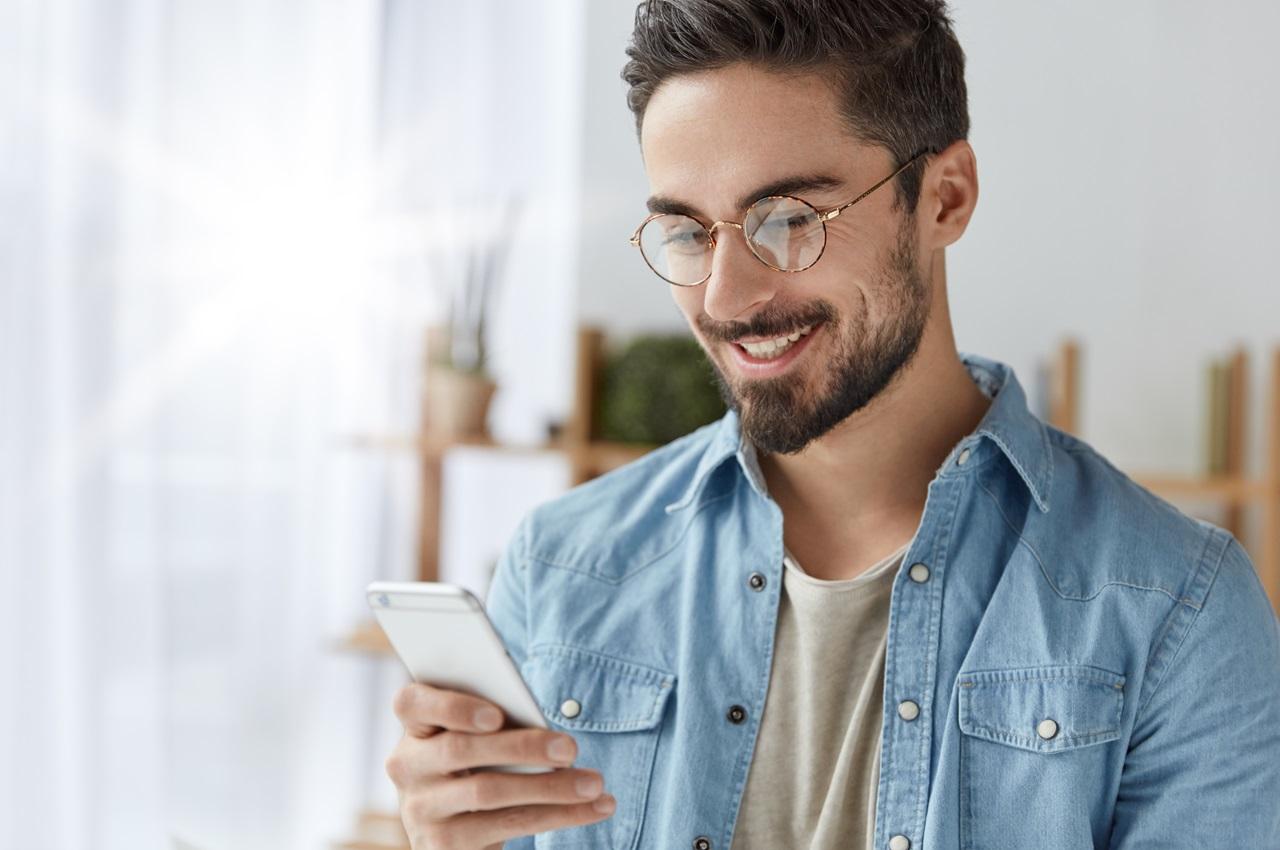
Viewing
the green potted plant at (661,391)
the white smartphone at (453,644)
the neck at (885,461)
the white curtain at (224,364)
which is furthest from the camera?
the green potted plant at (661,391)

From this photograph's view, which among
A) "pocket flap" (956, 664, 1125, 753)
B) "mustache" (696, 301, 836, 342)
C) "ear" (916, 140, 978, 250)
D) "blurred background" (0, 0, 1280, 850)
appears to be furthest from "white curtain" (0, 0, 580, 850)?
"pocket flap" (956, 664, 1125, 753)

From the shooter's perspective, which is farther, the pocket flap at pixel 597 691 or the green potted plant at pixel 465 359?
the green potted plant at pixel 465 359

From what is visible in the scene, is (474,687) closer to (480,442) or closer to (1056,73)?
(480,442)

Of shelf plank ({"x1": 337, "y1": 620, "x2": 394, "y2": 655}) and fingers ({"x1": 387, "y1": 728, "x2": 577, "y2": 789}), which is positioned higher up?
fingers ({"x1": 387, "y1": 728, "x2": 577, "y2": 789})

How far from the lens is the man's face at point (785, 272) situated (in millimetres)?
1260

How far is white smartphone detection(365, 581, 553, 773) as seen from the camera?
1023 mm

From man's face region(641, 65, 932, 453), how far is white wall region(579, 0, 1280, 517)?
74.6 inches

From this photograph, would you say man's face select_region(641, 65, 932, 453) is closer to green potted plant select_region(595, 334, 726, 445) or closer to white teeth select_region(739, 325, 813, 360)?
white teeth select_region(739, 325, 813, 360)

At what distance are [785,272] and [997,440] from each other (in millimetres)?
289

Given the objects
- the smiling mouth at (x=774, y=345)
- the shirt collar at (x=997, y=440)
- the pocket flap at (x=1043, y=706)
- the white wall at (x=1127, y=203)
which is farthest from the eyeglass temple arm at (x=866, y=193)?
the white wall at (x=1127, y=203)

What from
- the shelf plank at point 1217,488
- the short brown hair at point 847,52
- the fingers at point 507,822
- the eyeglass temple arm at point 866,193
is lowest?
the fingers at point 507,822

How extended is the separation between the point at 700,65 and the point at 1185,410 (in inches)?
86.6

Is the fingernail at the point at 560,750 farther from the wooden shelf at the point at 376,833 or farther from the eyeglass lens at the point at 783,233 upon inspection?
the wooden shelf at the point at 376,833

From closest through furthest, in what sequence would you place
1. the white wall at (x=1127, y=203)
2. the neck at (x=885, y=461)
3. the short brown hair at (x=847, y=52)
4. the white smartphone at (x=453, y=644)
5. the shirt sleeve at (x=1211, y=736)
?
the white smartphone at (x=453, y=644)
the shirt sleeve at (x=1211, y=736)
the short brown hair at (x=847, y=52)
the neck at (x=885, y=461)
the white wall at (x=1127, y=203)
